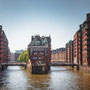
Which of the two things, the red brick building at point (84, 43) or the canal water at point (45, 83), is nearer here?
the canal water at point (45, 83)

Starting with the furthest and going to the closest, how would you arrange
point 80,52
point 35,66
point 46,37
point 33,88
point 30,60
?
point 46,37, point 80,52, point 30,60, point 35,66, point 33,88

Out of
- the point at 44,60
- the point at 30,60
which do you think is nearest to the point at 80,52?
the point at 44,60

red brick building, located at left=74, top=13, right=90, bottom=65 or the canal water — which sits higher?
red brick building, located at left=74, top=13, right=90, bottom=65

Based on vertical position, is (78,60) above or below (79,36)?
below

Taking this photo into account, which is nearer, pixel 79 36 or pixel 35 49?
pixel 35 49

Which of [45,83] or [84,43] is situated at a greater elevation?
[84,43]

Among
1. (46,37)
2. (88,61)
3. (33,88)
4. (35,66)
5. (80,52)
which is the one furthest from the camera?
(46,37)

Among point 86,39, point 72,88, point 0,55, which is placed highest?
point 86,39

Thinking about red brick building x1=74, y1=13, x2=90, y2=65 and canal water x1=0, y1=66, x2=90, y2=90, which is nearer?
canal water x1=0, y1=66, x2=90, y2=90

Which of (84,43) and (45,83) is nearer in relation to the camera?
(45,83)

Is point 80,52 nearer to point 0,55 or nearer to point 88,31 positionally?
point 88,31

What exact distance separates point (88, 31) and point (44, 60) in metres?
32.2

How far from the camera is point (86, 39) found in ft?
342

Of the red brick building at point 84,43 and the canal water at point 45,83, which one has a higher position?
the red brick building at point 84,43
